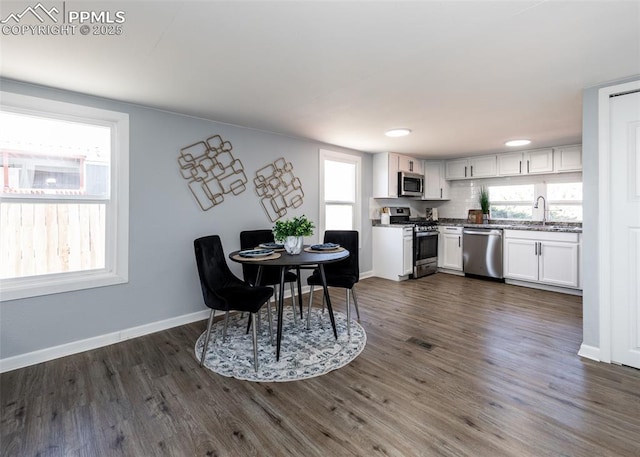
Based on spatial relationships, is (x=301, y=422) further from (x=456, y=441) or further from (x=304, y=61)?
(x=304, y=61)

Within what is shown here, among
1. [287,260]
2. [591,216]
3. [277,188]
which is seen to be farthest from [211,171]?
[591,216]

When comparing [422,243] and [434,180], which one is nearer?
[422,243]

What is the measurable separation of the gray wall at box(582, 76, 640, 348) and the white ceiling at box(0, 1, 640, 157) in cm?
25

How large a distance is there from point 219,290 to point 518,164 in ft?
16.6

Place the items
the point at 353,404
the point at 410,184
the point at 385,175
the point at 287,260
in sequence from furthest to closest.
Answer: the point at 410,184
the point at 385,175
the point at 287,260
the point at 353,404

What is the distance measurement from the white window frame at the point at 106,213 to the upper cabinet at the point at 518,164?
536 centimetres

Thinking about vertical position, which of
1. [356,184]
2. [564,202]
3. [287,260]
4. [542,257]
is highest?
[356,184]

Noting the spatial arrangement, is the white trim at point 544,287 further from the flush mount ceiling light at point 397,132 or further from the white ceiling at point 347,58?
the flush mount ceiling light at point 397,132

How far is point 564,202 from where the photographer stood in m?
4.70

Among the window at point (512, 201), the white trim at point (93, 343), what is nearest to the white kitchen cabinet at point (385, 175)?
the window at point (512, 201)

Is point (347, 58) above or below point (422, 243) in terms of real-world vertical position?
above

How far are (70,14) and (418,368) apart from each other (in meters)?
3.13

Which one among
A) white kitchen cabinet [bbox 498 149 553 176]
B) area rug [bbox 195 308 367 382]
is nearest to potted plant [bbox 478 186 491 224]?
white kitchen cabinet [bbox 498 149 553 176]

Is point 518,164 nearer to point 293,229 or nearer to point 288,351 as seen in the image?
point 293,229
